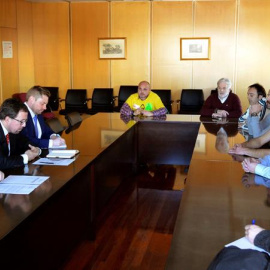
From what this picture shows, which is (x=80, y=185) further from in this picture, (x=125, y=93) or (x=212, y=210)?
(x=125, y=93)

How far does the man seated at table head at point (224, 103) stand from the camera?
546 centimetres

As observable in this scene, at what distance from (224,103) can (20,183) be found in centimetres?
393

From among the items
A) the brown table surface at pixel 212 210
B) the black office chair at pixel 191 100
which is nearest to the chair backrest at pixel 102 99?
the black office chair at pixel 191 100

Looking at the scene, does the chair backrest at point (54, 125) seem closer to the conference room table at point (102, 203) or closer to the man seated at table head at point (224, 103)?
the conference room table at point (102, 203)

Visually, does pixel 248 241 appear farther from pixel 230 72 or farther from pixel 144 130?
pixel 230 72

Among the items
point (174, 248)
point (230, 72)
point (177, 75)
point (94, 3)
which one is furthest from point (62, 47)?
point (174, 248)

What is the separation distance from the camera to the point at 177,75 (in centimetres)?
876

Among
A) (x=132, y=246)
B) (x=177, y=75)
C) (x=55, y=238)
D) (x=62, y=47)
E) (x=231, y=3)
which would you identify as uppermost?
(x=231, y=3)

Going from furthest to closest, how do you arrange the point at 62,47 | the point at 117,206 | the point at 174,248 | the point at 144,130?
the point at 62,47, the point at 144,130, the point at 117,206, the point at 174,248

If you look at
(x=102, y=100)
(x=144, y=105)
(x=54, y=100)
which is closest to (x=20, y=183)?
(x=144, y=105)

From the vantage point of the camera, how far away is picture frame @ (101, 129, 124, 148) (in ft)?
12.1

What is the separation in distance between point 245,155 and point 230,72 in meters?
5.74

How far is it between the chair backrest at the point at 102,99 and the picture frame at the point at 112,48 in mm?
941

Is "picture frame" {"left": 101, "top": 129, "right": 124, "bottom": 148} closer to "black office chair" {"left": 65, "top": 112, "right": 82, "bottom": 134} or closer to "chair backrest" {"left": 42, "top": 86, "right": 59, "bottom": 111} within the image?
"black office chair" {"left": 65, "top": 112, "right": 82, "bottom": 134}
